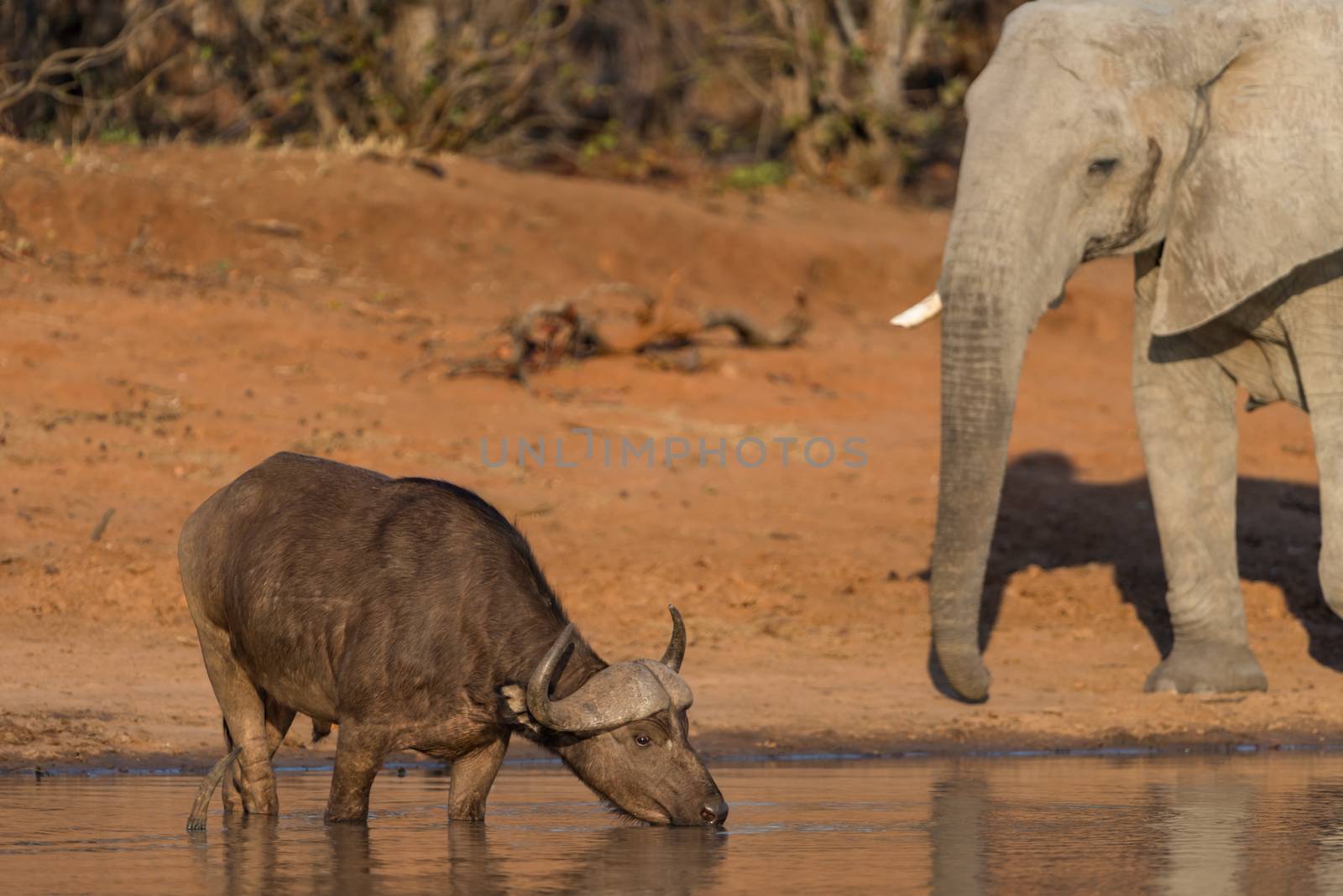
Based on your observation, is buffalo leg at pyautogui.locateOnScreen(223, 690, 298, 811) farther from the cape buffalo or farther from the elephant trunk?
the elephant trunk

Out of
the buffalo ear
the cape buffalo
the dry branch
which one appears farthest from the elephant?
the dry branch

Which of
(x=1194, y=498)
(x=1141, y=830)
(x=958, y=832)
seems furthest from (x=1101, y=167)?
(x=958, y=832)

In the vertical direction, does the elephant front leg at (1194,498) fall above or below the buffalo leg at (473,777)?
above

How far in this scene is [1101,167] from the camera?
32.8 feet

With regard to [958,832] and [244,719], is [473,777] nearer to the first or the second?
[244,719]

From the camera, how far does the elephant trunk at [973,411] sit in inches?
379

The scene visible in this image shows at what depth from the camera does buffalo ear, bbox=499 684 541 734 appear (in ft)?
24.1

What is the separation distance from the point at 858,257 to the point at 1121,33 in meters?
10.2

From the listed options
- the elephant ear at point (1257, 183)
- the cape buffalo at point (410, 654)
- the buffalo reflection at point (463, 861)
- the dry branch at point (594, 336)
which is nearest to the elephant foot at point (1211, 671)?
the elephant ear at point (1257, 183)

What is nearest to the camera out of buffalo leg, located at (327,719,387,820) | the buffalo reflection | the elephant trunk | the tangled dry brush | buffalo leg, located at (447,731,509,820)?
the buffalo reflection

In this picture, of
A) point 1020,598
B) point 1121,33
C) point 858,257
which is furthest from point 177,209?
point 1121,33

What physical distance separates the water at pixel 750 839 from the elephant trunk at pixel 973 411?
960 mm

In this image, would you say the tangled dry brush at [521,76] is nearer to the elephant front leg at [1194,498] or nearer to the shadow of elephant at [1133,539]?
the shadow of elephant at [1133,539]

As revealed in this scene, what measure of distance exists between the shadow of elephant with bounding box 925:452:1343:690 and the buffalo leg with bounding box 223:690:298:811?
523 cm
